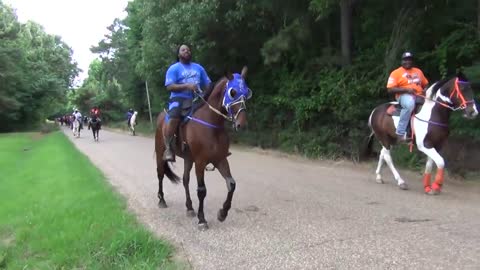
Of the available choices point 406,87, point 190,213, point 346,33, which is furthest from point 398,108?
point 346,33

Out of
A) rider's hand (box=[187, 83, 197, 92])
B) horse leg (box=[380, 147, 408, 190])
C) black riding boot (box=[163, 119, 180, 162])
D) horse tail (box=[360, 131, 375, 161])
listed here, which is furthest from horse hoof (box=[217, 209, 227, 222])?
horse tail (box=[360, 131, 375, 161])

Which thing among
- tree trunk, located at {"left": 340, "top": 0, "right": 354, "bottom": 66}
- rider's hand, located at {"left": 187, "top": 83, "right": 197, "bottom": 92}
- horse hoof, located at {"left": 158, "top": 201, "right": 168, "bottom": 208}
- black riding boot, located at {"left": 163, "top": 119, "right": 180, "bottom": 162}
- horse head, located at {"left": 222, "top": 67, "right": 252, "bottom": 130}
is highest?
tree trunk, located at {"left": 340, "top": 0, "right": 354, "bottom": 66}

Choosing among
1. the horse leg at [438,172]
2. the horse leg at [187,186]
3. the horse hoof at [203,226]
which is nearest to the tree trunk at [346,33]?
the horse leg at [438,172]

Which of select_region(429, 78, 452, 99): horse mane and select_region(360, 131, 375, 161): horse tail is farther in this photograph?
select_region(360, 131, 375, 161): horse tail

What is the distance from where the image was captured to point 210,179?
12.5 m

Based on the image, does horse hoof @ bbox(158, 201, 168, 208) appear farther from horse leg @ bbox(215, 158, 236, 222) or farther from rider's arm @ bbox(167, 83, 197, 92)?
rider's arm @ bbox(167, 83, 197, 92)

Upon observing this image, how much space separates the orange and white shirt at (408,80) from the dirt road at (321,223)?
204 cm

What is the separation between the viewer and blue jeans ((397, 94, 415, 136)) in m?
10.1

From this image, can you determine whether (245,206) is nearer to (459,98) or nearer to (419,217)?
(419,217)

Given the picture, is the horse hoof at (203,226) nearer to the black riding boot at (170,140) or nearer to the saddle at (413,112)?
the black riding boot at (170,140)

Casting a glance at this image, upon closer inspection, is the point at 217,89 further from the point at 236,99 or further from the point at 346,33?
the point at 346,33

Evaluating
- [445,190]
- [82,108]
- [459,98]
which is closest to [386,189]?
[445,190]

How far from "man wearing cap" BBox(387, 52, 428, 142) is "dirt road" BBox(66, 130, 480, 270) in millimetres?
1321

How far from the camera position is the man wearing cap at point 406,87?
10.2 m
